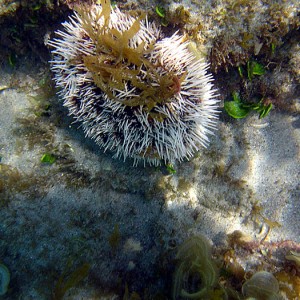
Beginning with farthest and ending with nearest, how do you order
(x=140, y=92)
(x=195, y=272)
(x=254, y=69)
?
1. (x=254, y=69)
2. (x=195, y=272)
3. (x=140, y=92)

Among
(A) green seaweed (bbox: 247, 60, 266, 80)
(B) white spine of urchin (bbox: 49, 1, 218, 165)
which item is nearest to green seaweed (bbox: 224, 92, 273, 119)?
(A) green seaweed (bbox: 247, 60, 266, 80)

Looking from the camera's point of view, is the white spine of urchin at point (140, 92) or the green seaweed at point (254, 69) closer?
the white spine of urchin at point (140, 92)

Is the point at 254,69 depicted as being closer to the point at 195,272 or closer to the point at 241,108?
the point at 241,108

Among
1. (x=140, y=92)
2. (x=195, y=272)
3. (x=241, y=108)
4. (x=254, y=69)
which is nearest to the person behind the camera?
(x=140, y=92)

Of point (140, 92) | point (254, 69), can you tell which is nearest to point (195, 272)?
point (140, 92)

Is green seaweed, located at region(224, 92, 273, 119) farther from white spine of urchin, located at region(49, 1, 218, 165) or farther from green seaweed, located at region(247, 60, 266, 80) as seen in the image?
white spine of urchin, located at region(49, 1, 218, 165)

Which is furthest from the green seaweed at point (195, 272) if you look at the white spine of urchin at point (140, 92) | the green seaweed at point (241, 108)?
the green seaweed at point (241, 108)

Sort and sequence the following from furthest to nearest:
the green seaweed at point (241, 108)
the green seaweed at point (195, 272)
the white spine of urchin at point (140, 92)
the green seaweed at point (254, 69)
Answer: the green seaweed at point (241, 108), the green seaweed at point (254, 69), the green seaweed at point (195, 272), the white spine of urchin at point (140, 92)

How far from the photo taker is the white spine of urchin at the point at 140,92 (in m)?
2.88

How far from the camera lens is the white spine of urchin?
288 centimetres

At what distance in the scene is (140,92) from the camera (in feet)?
9.49

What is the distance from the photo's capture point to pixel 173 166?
3893 millimetres

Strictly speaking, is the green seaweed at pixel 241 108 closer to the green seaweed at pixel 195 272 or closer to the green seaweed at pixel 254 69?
the green seaweed at pixel 254 69

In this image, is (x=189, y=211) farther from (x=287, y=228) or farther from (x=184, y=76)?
(x=184, y=76)
